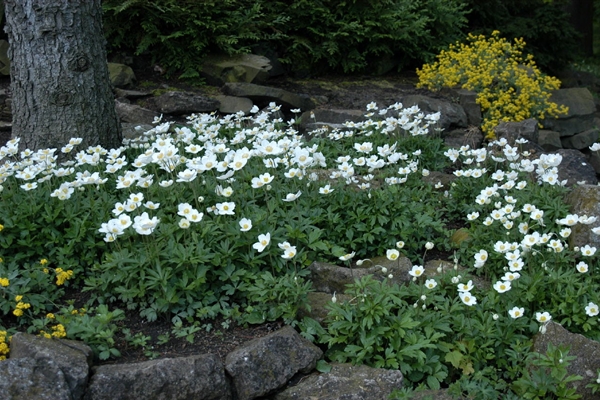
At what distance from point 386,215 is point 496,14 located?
7.79 m

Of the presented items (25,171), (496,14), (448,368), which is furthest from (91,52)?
(496,14)

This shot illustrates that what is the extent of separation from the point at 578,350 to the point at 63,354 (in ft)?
8.63

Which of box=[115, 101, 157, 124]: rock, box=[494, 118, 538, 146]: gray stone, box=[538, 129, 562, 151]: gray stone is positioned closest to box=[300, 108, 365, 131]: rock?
box=[494, 118, 538, 146]: gray stone

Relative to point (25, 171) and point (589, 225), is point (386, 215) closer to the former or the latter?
point (589, 225)

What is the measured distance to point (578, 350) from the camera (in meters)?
3.58

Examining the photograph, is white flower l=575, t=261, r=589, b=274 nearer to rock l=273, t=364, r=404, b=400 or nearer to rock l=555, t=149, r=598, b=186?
rock l=273, t=364, r=404, b=400

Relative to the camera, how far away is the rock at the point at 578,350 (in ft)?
11.4

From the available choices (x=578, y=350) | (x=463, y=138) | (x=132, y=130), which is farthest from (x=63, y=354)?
(x=463, y=138)

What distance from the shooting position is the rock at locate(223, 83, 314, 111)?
25.2 feet

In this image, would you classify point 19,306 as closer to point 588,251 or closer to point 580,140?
point 588,251

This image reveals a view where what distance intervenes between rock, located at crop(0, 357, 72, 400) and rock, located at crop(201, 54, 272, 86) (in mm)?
5472

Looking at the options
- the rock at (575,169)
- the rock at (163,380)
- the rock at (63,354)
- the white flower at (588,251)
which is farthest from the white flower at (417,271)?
→ the rock at (575,169)

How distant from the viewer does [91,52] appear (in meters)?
5.42

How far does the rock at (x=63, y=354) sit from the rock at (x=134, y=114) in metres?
4.01
